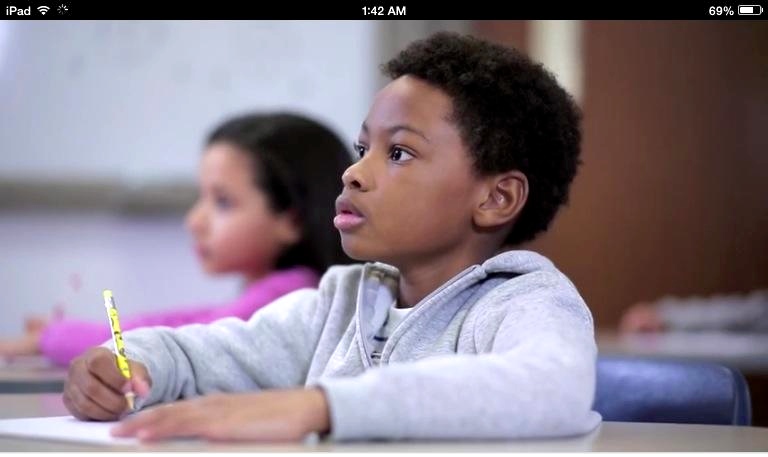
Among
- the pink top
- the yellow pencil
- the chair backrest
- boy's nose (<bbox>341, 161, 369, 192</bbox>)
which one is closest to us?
the yellow pencil

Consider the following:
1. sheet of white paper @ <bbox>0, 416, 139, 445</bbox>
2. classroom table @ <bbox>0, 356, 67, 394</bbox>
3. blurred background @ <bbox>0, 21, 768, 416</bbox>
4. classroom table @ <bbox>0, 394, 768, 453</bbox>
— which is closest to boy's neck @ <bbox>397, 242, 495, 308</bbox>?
classroom table @ <bbox>0, 394, 768, 453</bbox>

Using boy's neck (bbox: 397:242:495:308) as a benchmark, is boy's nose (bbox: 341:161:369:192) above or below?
above

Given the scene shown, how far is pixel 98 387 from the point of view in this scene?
1.00 meters

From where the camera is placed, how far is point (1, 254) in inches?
112

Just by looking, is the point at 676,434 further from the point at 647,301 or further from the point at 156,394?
the point at 647,301

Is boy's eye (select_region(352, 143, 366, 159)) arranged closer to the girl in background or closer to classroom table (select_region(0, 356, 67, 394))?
classroom table (select_region(0, 356, 67, 394))

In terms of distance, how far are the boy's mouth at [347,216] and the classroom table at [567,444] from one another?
1.03ft

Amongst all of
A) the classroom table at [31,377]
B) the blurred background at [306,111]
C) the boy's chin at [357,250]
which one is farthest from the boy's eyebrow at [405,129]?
the blurred background at [306,111]

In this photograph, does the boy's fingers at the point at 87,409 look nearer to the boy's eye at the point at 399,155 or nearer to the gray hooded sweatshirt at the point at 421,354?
the gray hooded sweatshirt at the point at 421,354

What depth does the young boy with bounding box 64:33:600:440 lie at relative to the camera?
1.03 meters
